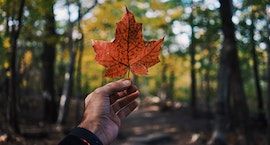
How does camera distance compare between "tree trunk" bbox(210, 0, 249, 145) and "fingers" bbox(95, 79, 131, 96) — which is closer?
"fingers" bbox(95, 79, 131, 96)

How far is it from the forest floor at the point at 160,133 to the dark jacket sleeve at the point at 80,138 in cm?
848

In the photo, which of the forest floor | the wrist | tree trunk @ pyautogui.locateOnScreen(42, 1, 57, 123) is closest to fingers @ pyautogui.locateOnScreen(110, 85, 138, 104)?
the wrist

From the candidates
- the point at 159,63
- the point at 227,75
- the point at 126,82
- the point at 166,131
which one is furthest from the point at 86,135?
the point at 166,131

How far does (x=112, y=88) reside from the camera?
1.87m

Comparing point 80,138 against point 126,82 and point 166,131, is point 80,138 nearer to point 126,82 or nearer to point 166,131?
point 126,82

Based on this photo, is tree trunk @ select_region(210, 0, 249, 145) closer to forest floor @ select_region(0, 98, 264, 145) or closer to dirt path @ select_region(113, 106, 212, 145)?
forest floor @ select_region(0, 98, 264, 145)

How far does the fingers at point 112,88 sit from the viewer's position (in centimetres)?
185

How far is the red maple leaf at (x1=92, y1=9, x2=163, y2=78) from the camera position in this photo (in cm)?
203

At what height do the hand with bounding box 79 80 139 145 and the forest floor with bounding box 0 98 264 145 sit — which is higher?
the hand with bounding box 79 80 139 145

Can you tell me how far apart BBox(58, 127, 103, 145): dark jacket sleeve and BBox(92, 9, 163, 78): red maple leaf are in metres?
0.54

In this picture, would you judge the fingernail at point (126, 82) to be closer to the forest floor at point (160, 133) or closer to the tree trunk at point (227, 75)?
the forest floor at point (160, 133)

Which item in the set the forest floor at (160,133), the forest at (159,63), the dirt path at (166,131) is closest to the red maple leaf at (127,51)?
the forest at (159,63)

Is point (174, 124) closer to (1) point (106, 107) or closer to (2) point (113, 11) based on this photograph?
(2) point (113, 11)

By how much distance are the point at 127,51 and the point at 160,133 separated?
17761mm
